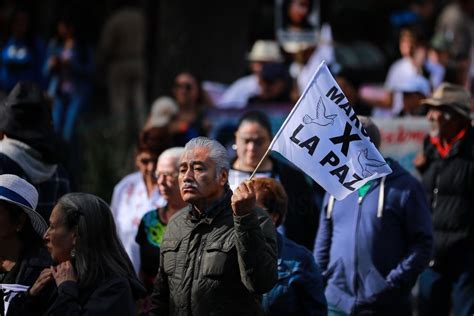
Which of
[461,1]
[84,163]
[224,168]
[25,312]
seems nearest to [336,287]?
[224,168]

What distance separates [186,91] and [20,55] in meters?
3.02

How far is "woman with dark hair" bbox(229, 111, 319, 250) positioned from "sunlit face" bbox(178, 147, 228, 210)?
2.15m

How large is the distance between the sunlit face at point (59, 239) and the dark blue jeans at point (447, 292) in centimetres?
386

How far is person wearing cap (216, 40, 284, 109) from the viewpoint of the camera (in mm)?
14023

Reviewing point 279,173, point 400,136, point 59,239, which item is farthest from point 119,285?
point 400,136

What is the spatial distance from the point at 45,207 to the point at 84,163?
6170mm

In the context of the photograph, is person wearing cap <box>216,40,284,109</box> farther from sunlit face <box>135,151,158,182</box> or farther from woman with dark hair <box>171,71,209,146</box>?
sunlit face <box>135,151,158,182</box>

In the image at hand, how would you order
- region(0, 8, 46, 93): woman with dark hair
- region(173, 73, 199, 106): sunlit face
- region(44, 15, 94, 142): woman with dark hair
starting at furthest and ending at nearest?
1. region(44, 15, 94, 142): woman with dark hair
2. region(0, 8, 46, 93): woman with dark hair
3. region(173, 73, 199, 106): sunlit face

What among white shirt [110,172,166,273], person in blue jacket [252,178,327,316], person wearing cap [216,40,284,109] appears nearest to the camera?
person in blue jacket [252,178,327,316]

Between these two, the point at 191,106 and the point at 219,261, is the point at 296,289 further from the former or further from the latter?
the point at 191,106

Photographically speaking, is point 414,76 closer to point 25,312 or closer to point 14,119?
point 14,119

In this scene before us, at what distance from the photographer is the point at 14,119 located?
895cm

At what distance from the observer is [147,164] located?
33.3ft

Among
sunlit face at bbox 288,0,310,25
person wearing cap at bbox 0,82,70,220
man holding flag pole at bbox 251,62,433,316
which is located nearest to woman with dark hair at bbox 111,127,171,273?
person wearing cap at bbox 0,82,70,220
